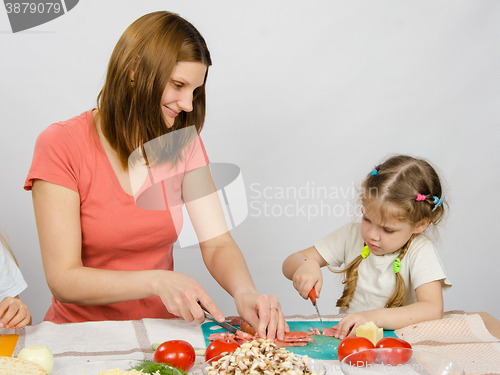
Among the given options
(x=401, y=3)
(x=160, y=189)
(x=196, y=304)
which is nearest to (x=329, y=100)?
(x=401, y=3)

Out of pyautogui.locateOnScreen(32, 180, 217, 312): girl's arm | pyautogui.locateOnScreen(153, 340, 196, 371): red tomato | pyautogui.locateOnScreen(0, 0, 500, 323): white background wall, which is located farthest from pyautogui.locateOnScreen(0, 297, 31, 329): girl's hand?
pyautogui.locateOnScreen(0, 0, 500, 323): white background wall

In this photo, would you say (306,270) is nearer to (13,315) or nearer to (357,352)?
(357,352)

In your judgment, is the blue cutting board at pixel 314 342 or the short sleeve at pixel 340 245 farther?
the short sleeve at pixel 340 245

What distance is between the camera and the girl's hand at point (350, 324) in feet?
3.72

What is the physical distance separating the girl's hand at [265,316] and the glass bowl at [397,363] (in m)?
0.26

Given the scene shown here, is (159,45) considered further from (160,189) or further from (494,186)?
(494,186)

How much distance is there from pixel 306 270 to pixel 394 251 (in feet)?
1.05

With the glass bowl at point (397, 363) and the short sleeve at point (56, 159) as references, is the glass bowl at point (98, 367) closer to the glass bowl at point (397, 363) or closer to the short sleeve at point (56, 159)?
the glass bowl at point (397, 363)

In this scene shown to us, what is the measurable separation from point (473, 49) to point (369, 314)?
1.72 metres

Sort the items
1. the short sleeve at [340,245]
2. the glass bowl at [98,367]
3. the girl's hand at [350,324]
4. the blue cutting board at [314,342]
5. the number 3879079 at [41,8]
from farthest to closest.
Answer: the number 3879079 at [41,8] < the short sleeve at [340,245] < the girl's hand at [350,324] < the blue cutting board at [314,342] < the glass bowl at [98,367]

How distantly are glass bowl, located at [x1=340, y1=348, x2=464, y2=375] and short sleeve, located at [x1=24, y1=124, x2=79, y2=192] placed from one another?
0.83 metres

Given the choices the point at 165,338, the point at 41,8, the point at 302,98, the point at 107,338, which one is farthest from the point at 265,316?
the point at 41,8

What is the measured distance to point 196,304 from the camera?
1.08 meters

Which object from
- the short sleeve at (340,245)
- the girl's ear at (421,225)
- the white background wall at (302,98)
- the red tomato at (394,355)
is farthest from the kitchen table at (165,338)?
the white background wall at (302,98)
